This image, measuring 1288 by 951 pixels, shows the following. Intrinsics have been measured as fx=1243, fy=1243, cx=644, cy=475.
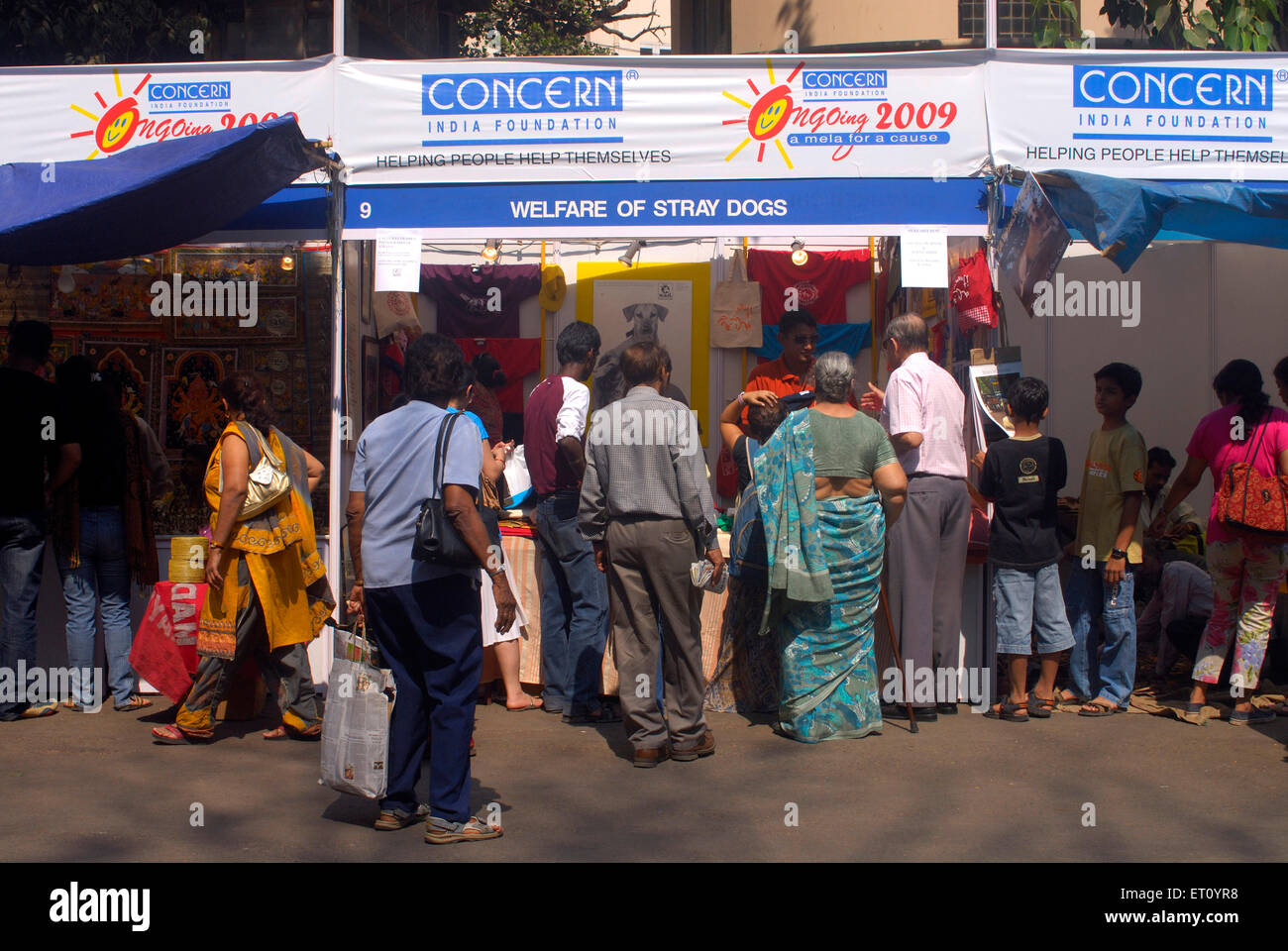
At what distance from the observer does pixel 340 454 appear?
6.97m

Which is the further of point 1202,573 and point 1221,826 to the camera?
point 1202,573

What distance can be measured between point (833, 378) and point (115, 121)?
4.40 m

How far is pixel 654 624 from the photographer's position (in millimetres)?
5812

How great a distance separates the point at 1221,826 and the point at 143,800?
4.29m

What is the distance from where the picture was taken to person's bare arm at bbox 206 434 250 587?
586 cm

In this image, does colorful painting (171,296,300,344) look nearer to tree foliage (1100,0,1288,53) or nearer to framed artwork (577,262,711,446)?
framed artwork (577,262,711,446)

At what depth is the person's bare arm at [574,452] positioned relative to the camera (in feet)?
21.5

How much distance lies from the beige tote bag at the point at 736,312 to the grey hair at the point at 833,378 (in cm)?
297

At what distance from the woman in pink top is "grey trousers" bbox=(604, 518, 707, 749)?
274cm

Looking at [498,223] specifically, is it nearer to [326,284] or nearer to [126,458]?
[326,284]

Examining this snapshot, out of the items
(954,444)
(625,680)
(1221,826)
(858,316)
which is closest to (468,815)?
(625,680)

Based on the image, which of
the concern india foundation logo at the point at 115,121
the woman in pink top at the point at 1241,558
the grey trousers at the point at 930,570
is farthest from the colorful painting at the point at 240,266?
the woman in pink top at the point at 1241,558

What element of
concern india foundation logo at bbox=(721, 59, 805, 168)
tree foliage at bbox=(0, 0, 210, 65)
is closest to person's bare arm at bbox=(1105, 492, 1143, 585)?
concern india foundation logo at bbox=(721, 59, 805, 168)

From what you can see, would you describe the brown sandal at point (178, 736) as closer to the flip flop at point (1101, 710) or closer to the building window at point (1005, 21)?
the flip flop at point (1101, 710)
